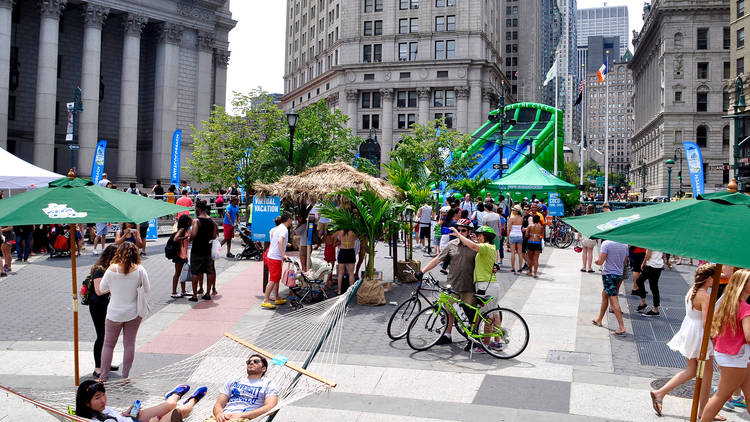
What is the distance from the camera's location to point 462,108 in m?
73.2

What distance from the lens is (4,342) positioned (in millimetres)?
9547

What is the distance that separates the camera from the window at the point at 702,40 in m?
76.2

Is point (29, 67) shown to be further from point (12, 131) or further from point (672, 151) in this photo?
point (672, 151)

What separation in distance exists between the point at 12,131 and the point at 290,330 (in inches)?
1622

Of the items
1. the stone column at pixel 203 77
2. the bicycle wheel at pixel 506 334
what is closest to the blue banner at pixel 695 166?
the bicycle wheel at pixel 506 334

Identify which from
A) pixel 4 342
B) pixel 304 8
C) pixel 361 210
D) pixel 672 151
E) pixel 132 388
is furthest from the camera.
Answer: pixel 304 8

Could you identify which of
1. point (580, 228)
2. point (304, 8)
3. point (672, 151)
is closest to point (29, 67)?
point (580, 228)

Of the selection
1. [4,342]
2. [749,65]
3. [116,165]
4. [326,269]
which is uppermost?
[749,65]

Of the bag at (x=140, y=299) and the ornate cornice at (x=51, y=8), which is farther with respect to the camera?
the ornate cornice at (x=51, y=8)

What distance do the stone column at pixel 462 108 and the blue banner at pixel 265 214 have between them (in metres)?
60.3

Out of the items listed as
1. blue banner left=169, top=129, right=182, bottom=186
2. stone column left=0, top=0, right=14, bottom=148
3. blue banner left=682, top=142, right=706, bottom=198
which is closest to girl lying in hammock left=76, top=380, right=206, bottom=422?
blue banner left=682, top=142, right=706, bottom=198

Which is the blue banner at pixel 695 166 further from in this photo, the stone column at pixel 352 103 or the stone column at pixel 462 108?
the stone column at pixel 352 103

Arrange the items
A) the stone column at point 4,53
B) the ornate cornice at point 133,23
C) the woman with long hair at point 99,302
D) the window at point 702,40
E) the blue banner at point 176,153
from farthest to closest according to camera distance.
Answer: the window at point 702,40 < the ornate cornice at point 133,23 < the stone column at point 4,53 < the blue banner at point 176,153 < the woman with long hair at point 99,302

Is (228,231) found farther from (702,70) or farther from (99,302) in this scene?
(702,70)
